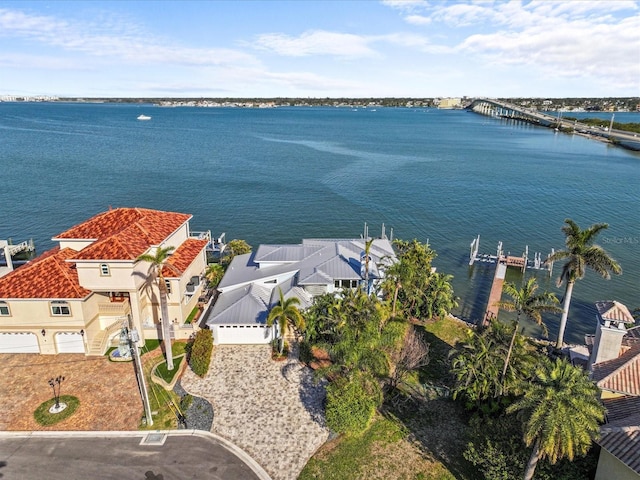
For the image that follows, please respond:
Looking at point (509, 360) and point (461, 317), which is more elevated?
point (509, 360)

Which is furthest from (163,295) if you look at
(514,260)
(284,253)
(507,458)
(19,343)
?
(514,260)

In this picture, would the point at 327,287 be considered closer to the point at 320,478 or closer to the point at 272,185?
the point at 320,478

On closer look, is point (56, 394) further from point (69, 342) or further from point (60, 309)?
point (60, 309)

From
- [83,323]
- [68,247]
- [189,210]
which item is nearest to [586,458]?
[83,323]

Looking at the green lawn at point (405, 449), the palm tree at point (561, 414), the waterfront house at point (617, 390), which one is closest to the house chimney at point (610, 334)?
the waterfront house at point (617, 390)

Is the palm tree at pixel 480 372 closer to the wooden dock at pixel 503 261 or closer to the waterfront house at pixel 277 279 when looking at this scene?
the waterfront house at pixel 277 279

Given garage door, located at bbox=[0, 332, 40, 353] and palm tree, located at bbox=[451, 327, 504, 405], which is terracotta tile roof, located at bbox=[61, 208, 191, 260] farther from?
palm tree, located at bbox=[451, 327, 504, 405]

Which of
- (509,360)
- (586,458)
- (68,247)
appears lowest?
(586,458)
